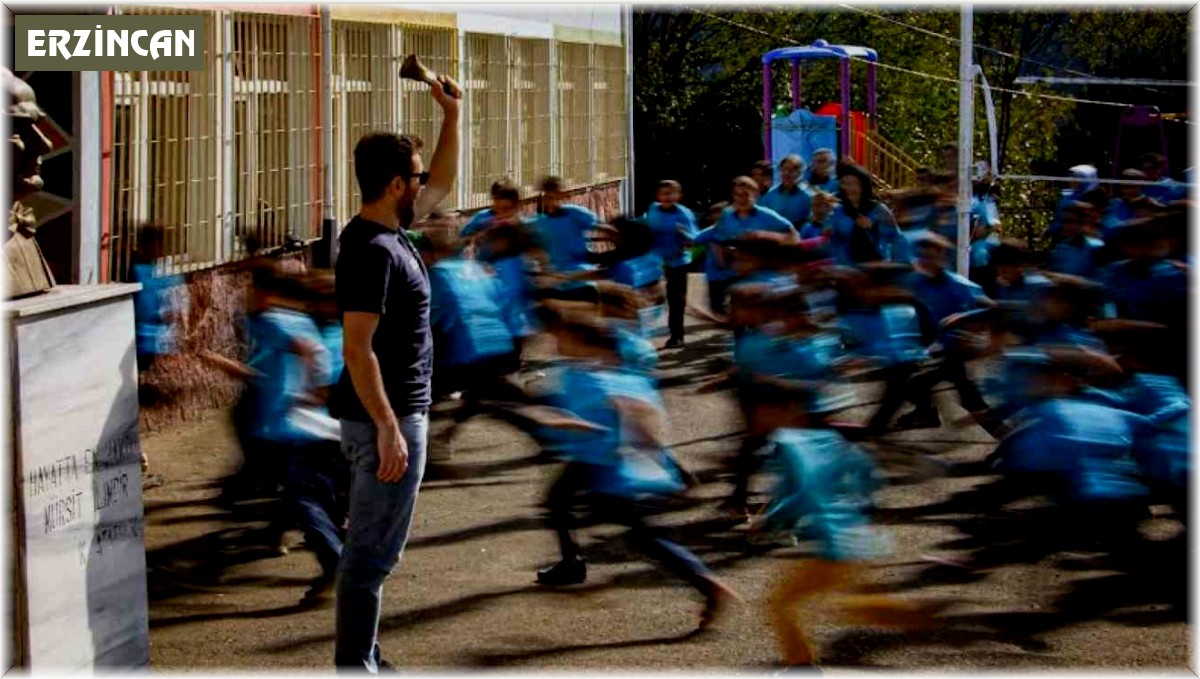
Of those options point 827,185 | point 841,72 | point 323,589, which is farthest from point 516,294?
point 841,72

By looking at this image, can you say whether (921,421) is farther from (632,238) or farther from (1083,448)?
(1083,448)

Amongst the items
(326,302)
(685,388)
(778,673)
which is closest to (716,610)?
(778,673)

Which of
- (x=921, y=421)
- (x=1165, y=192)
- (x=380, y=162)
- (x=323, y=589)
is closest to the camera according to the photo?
(x=380, y=162)

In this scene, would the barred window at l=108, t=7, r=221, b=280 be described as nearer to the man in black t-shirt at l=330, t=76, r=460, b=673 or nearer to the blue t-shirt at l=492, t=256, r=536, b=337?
the blue t-shirt at l=492, t=256, r=536, b=337

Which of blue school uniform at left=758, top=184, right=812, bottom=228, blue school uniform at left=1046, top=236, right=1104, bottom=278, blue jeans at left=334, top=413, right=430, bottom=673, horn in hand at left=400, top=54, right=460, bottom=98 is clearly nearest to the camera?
blue jeans at left=334, top=413, right=430, bottom=673

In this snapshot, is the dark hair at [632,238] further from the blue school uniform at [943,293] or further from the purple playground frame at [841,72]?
the purple playground frame at [841,72]

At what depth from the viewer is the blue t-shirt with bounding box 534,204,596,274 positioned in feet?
39.3

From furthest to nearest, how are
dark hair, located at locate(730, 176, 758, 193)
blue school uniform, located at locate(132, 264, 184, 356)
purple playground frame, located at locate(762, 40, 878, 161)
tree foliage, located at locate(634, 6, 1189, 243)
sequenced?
tree foliage, located at locate(634, 6, 1189, 243) < purple playground frame, located at locate(762, 40, 878, 161) < dark hair, located at locate(730, 176, 758, 193) < blue school uniform, located at locate(132, 264, 184, 356)

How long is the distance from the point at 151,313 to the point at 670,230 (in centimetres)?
560

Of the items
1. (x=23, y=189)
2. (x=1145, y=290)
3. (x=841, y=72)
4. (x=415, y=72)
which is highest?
(x=841, y=72)

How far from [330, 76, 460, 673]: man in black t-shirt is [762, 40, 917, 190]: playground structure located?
18.8 m

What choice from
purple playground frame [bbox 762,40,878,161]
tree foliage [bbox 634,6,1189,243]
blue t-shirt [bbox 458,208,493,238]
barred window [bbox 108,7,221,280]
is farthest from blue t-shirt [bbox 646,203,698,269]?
tree foliage [bbox 634,6,1189,243]

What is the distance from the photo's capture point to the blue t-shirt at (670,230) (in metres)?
13.8

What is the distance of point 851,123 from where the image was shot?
24625 mm
